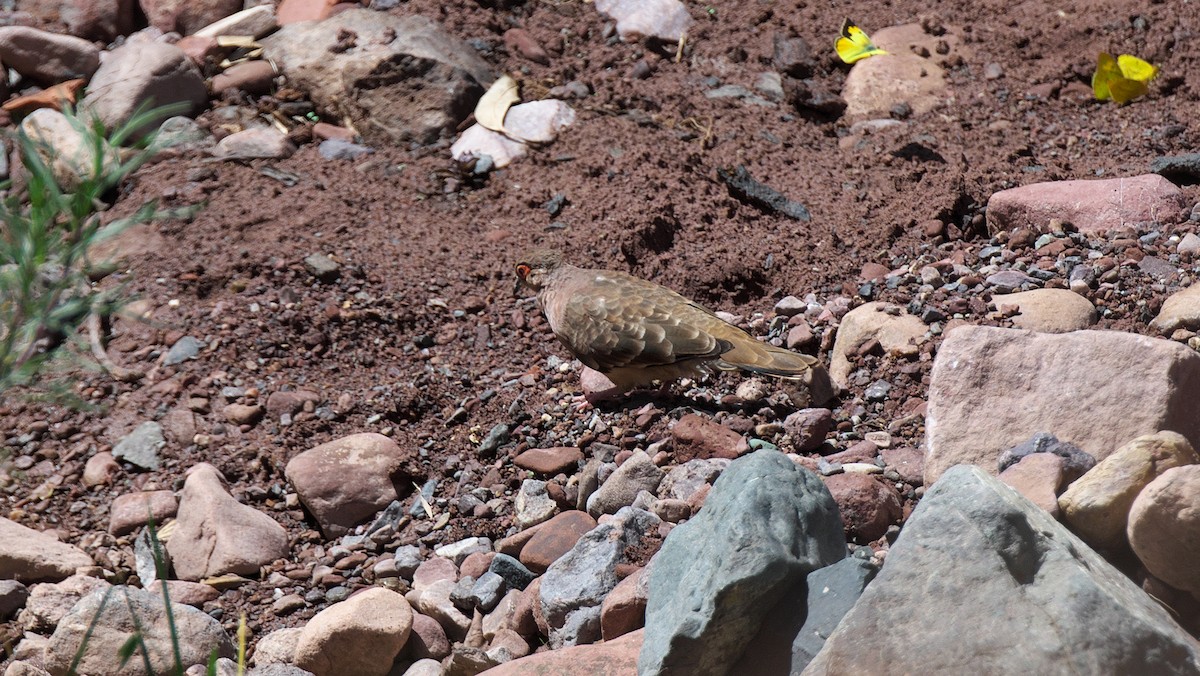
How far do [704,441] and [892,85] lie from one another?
3784 mm

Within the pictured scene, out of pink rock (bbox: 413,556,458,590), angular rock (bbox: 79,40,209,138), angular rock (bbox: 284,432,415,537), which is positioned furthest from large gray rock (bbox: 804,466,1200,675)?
angular rock (bbox: 79,40,209,138)

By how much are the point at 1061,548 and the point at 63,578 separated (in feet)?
13.3

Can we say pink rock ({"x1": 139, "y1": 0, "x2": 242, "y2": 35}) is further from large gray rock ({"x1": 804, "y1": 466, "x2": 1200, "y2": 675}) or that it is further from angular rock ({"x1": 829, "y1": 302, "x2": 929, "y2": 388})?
large gray rock ({"x1": 804, "y1": 466, "x2": 1200, "y2": 675})

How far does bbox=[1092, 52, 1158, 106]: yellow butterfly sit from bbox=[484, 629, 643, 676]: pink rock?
510 cm

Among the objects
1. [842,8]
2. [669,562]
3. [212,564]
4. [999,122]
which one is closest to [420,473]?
[212,564]

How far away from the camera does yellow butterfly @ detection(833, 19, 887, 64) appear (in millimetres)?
7305

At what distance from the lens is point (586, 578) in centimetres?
375

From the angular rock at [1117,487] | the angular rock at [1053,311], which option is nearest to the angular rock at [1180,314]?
the angular rock at [1053,311]

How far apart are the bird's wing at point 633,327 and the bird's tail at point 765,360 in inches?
2.7

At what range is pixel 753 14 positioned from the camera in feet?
26.5

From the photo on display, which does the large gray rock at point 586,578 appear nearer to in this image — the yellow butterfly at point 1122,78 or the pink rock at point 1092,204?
the pink rock at point 1092,204

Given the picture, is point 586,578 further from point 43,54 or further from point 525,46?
point 43,54

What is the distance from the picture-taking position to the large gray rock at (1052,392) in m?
3.54

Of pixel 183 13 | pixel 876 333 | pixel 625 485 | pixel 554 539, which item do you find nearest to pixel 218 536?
pixel 554 539
